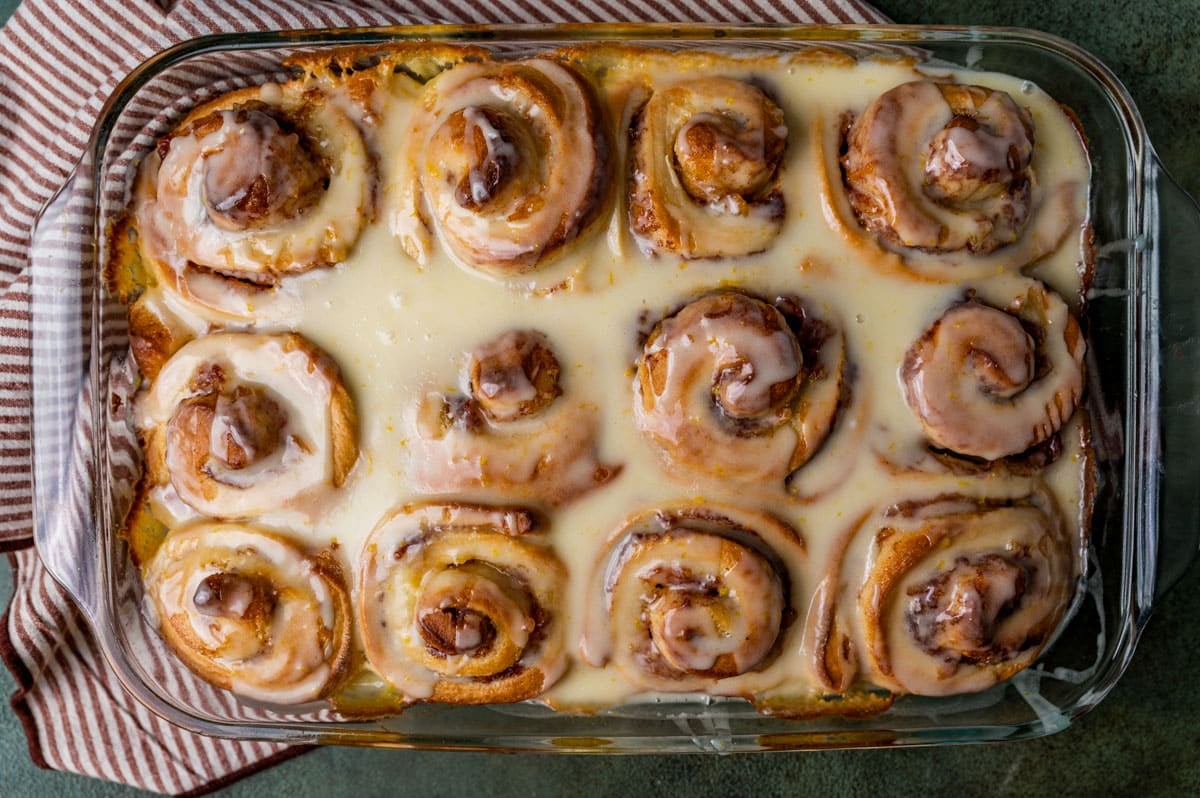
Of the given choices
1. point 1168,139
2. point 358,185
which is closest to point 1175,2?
point 1168,139

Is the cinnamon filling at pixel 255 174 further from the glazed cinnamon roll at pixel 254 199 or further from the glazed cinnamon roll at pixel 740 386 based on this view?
the glazed cinnamon roll at pixel 740 386

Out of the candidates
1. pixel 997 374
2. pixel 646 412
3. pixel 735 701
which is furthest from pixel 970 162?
pixel 735 701

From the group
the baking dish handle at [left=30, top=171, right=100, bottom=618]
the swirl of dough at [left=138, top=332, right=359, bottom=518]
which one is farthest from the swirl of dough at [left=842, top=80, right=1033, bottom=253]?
the baking dish handle at [left=30, top=171, right=100, bottom=618]

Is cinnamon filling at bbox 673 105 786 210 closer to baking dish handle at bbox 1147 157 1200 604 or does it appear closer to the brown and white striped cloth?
the brown and white striped cloth

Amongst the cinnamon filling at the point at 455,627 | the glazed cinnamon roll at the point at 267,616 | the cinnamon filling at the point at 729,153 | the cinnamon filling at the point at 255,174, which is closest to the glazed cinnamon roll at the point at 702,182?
the cinnamon filling at the point at 729,153

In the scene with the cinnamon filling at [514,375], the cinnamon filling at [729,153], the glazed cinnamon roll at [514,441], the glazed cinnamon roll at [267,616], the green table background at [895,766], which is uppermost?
the cinnamon filling at [729,153]

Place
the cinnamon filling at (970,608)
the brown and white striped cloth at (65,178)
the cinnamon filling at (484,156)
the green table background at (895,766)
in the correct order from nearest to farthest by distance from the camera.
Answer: the cinnamon filling at (484,156)
the cinnamon filling at (970,608)
the brown and white striped cloth at (65,178)
the green table background at (895,766)

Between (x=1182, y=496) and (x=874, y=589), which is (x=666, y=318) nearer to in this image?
(x=874, y=589)

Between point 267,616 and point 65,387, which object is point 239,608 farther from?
point 65,387
